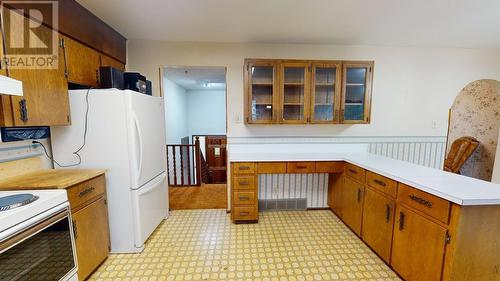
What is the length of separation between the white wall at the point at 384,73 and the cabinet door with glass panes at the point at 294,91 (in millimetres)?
289

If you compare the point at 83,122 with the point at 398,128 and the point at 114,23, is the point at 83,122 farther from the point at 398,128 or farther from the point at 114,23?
the point at 398,128

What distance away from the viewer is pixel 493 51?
2.99m

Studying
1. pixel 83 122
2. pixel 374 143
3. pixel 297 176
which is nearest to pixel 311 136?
pixel 297 176

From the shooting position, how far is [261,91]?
2686mm

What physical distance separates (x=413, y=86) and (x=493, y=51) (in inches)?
49.3

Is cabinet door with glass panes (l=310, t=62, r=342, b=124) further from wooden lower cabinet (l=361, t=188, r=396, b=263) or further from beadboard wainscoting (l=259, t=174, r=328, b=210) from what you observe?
wooden lower cabinet (l=361, t=188, r=396, b=263)

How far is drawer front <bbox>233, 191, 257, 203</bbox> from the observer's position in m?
2.58

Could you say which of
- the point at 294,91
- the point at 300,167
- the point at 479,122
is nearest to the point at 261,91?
the point at 294,91

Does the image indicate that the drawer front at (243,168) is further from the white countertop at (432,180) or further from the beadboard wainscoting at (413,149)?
the beadboard wainscoting at (413,149)

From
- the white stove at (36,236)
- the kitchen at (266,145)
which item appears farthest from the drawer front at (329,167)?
the white stove at (36,236)

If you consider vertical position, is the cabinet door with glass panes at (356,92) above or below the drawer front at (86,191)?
above

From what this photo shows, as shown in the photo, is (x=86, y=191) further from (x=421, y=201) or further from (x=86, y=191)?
(x=421, y=201)

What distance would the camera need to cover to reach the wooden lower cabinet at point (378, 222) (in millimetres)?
1824

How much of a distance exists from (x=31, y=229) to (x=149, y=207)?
1126 millimetres
